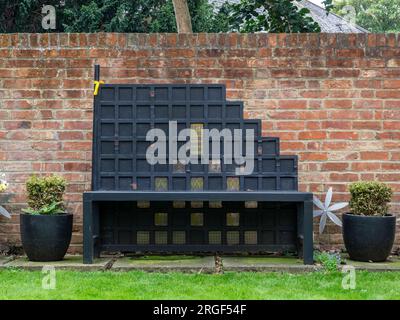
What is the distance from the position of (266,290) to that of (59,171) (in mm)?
2303

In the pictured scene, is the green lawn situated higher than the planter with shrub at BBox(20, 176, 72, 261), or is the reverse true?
the planter with shrub at BBox(20, 176, 72, 261)

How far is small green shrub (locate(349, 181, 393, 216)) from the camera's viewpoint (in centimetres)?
492

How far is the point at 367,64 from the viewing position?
213 inches

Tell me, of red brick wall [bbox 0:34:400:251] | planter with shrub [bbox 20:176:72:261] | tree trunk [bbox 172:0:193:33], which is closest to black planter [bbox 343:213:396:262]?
red brick wall [bbox 0:34:400:251]

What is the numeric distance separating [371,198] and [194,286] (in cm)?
169

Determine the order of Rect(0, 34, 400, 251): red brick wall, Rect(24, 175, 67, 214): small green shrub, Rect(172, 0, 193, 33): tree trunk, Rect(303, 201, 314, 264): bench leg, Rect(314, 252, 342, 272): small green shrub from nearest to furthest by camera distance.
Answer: Rect(314, 252, 342, 272): small green shrub, Rect(303, 201, 314, 264): bench leg, Rect(24, 175, 67, 214): small green shrub, Rect(0, 34, 400, 251): red brick wall, Rect(172, 0, 193, 33): tree trunk

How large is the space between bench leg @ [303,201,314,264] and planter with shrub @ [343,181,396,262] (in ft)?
1.21

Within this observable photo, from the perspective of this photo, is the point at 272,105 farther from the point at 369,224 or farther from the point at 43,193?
the point at 43,193

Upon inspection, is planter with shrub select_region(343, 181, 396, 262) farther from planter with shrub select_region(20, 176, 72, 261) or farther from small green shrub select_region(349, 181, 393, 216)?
planter with shrub select_region(20, 176, 72, 261)

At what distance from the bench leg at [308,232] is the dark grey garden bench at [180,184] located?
30 millimetres

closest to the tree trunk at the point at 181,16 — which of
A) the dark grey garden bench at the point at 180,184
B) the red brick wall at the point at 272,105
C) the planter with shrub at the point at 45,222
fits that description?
the red brick wall at the point at 272,105

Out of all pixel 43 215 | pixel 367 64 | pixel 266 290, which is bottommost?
pixel 266 290
